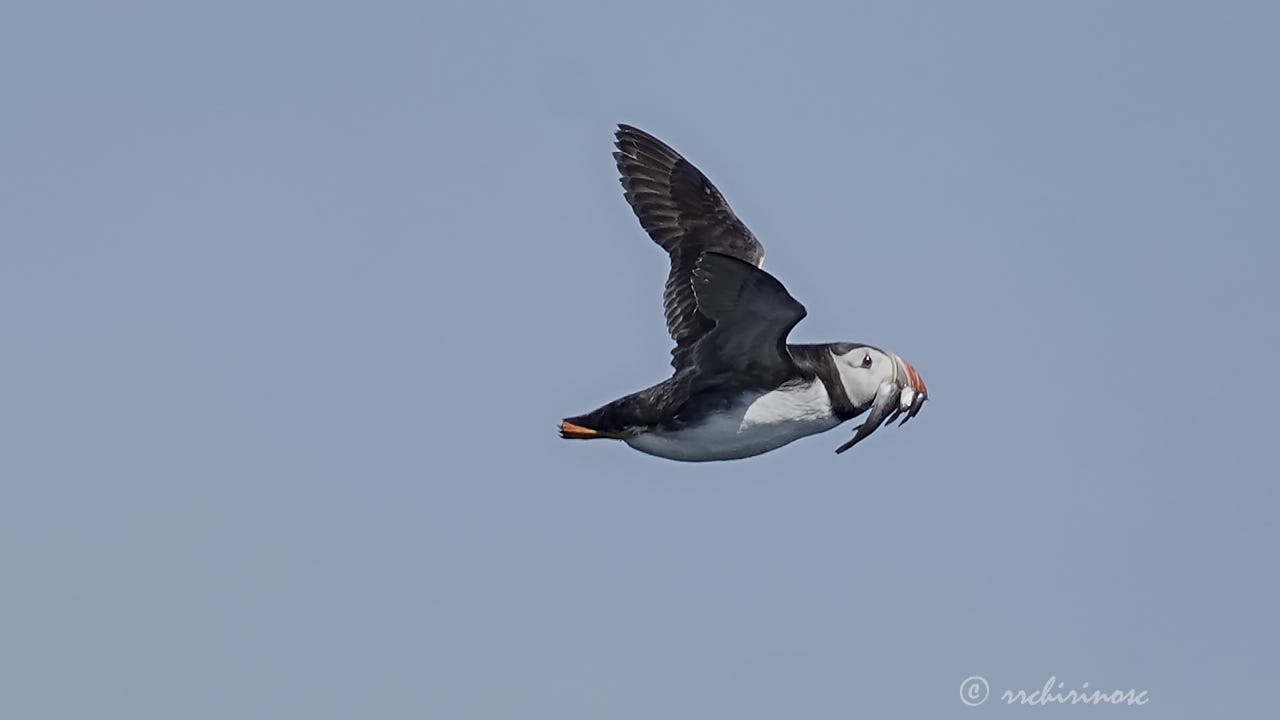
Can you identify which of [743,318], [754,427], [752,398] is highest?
[743,318]

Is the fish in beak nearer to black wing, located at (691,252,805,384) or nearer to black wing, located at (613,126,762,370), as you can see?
black wing, located at (691,252,805,384)

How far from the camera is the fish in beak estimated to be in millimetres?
13883

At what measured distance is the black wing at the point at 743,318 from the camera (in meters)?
12.4

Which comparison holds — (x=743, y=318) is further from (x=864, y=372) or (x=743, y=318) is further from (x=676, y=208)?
(x=676, y=208)

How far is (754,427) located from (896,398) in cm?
122

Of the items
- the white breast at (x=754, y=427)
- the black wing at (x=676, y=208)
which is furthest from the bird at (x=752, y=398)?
the black wing at (x=676, y=208)

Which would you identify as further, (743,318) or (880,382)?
(880,382)

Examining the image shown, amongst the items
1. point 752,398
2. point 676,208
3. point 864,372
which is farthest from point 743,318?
point 676,208

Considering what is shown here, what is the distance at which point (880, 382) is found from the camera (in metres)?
14.1

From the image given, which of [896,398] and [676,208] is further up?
[676,208]

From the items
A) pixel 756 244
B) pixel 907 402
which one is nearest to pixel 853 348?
pixel 907 402

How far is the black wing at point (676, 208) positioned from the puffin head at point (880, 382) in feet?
8.06

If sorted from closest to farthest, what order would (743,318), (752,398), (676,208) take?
1. (743,318)
2. (752,398)
3. (676,208)

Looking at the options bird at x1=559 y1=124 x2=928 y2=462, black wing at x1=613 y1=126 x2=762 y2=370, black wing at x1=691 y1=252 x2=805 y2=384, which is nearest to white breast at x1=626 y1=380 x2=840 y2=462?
bird at x1=559 y1=124 x2=928 y2=462
